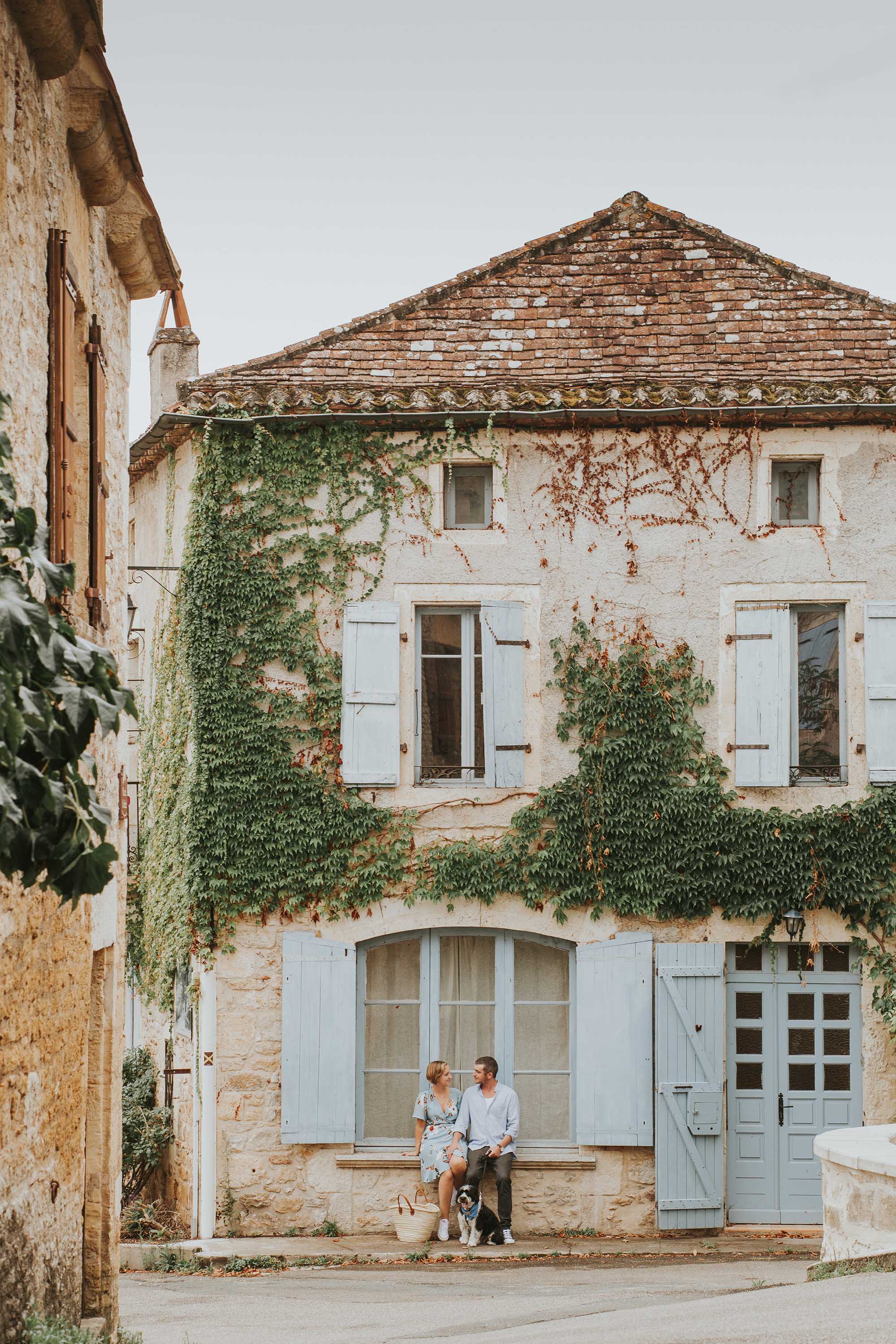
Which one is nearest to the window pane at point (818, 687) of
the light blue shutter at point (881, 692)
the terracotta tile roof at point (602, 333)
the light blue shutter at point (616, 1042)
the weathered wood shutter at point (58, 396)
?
the light blue shutter at point (881, 692)

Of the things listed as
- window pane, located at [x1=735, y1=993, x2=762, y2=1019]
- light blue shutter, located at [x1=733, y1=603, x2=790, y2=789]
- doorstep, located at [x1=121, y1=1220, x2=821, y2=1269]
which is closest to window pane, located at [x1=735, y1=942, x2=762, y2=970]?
window pane, located at [x1=735, y1=993, x2=762, y2=1019]

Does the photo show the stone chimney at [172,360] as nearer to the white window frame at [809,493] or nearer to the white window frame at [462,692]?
the white window frame at [462,692]

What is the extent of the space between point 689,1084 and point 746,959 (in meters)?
A: 1.01

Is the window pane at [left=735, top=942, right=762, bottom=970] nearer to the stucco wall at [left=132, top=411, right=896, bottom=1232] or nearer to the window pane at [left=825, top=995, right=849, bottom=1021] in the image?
the stucco wall at [left=132, top=411, right=896, bottom=1232]

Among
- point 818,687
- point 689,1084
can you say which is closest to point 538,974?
point 689,1084

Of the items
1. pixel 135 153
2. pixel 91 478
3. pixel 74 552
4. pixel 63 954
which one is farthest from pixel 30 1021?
pixel 135 153

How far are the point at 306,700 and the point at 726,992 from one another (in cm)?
373

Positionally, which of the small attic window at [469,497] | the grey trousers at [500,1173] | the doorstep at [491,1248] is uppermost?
the small attic window at [469,497]

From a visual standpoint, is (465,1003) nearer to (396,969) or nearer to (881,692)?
(396,969)

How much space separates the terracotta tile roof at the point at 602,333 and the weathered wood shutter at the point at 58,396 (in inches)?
189

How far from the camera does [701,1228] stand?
10.8 m

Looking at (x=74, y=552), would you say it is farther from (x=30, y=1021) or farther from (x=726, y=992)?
(x=726, y=992)

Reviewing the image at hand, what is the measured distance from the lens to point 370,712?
36.2 feet

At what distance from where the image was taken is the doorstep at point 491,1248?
1021 cm
